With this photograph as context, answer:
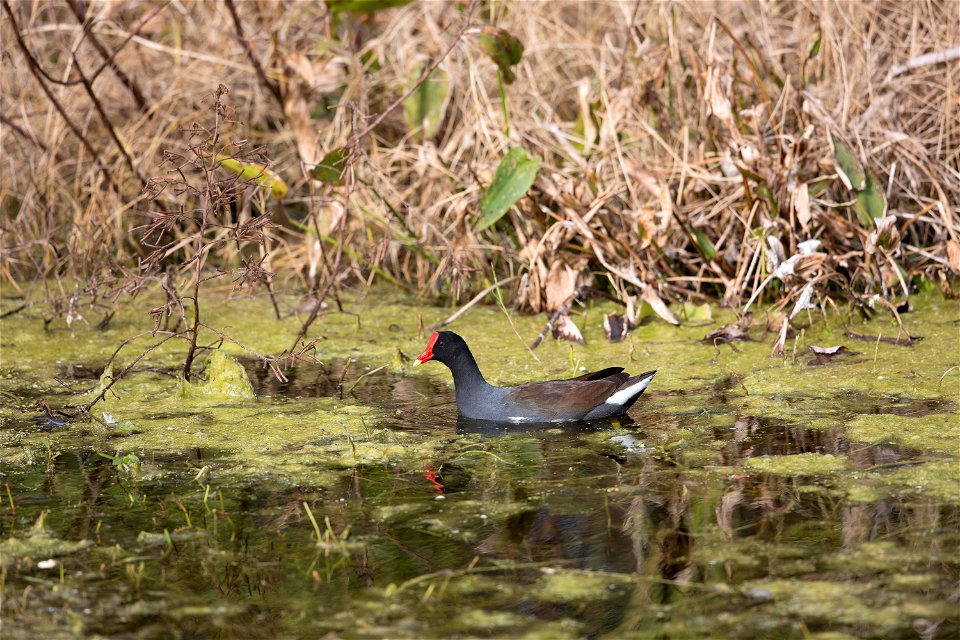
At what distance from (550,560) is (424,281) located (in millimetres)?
4000

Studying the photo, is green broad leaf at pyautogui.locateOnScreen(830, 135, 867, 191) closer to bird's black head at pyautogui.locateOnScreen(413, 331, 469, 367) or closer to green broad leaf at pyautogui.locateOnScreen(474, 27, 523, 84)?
green broad leaf at pyautogui.locateOnScreen(474, 27, 523, 84)

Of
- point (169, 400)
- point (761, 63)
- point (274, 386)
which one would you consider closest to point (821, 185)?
point (761, 63)

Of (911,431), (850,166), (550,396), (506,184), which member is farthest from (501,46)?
(911,431)

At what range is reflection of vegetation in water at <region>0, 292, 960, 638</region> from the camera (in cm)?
285

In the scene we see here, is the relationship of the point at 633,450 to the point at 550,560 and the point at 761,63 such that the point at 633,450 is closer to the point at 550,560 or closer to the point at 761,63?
the point at 550,560

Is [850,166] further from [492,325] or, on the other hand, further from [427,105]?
[427,105]

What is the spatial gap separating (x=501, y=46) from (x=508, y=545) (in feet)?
11.5

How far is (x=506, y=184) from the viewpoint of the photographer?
5.92m

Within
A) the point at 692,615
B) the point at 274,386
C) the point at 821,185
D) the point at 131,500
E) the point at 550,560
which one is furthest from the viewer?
the point at 821,185

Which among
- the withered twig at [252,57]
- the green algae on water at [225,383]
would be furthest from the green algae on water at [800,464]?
the withered twig at [252,57]

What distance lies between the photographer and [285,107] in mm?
7152

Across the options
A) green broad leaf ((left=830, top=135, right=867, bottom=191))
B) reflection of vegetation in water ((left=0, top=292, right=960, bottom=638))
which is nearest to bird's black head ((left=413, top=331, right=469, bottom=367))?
reflection of vegetation in water ((left=0, top=292, right=960, bottom=638))

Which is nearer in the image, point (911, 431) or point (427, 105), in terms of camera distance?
point (911, 431)

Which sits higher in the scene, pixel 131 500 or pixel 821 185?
pixel 821 185
